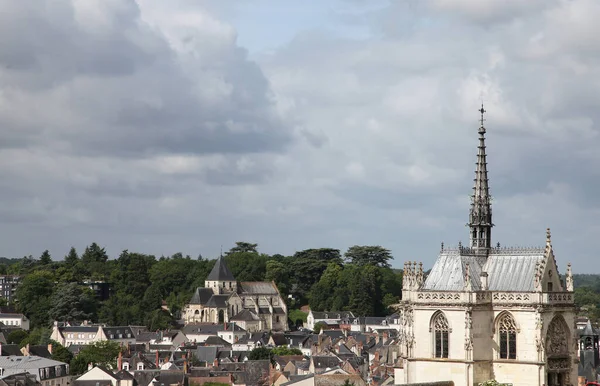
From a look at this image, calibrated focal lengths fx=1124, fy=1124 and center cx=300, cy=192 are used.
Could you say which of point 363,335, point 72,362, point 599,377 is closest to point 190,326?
point 363,335

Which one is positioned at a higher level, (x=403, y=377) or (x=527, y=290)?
(x=527, y=290)

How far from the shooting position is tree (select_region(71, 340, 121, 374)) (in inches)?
5748

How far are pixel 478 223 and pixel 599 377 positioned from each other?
145ft

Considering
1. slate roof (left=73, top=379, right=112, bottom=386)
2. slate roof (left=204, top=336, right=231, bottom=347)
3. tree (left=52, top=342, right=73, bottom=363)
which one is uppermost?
slate roof (left=204, top=336, right=231, bottom=347)

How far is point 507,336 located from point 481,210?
736 centimetres

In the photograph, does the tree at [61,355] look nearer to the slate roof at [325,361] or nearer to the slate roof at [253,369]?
the slate roof at [253,369]

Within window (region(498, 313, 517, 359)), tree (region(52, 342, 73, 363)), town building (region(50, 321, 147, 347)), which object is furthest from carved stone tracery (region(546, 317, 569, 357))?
town building (region(50, 321, 147, 347))

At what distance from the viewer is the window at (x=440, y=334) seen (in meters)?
54.7

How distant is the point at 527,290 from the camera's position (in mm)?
54219

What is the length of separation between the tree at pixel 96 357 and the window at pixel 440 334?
95099 mm

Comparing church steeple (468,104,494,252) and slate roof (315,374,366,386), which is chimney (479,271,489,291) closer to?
church steeple (468,104,494,252)

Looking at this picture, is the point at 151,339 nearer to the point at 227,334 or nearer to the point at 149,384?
the point at 227,334

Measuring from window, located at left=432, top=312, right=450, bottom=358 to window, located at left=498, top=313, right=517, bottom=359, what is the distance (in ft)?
8.43

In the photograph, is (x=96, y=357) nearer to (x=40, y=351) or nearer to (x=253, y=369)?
(x=40, y=351)
